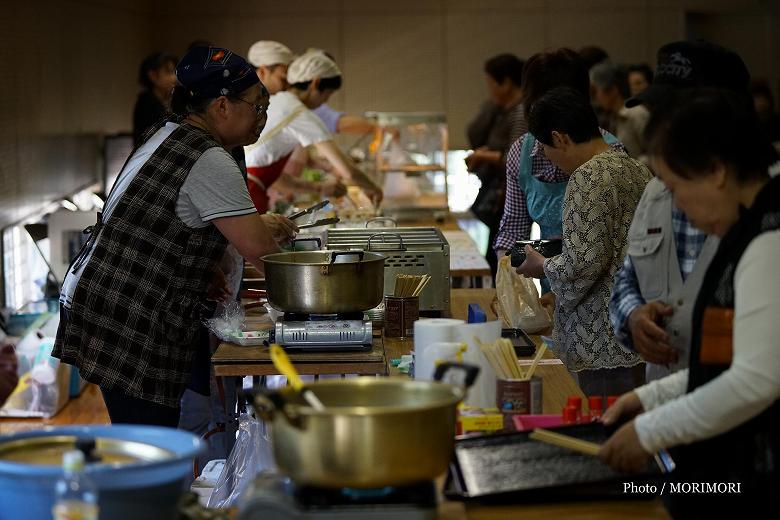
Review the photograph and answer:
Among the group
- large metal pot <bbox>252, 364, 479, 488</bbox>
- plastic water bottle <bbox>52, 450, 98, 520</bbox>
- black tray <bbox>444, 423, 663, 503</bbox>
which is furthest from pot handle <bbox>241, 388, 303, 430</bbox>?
black tray <bbox>444, 423, 663, 503</bbox>

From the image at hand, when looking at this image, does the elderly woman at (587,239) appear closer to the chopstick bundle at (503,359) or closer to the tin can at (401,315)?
the tin can at (401,315)

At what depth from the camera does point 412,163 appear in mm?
6754

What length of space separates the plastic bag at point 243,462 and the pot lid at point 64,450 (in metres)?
1.16

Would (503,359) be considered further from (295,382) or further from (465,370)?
(295,382)

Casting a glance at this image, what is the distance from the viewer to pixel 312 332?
2.95 m

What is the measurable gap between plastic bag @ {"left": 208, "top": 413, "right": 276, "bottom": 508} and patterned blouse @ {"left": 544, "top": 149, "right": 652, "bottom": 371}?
916 millimetres

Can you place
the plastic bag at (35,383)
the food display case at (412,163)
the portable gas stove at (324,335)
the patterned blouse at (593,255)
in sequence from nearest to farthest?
the portable gas stove at (324,335)
the patterned blouse at (593,255)
the plastic bag at (35,383)
the food display case at (412,163)

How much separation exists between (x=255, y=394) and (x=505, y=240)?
2.72 m

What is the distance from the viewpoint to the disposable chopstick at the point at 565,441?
186cm

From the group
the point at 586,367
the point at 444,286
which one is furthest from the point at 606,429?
the point at 444,286

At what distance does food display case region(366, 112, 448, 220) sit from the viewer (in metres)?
6.65

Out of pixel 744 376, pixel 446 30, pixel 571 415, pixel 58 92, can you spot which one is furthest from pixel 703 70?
pixel 446 30

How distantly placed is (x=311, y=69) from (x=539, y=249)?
2.77 meters

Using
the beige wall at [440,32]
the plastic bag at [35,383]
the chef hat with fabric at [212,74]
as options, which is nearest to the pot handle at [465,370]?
the chef hat with fabric at [212,74]
